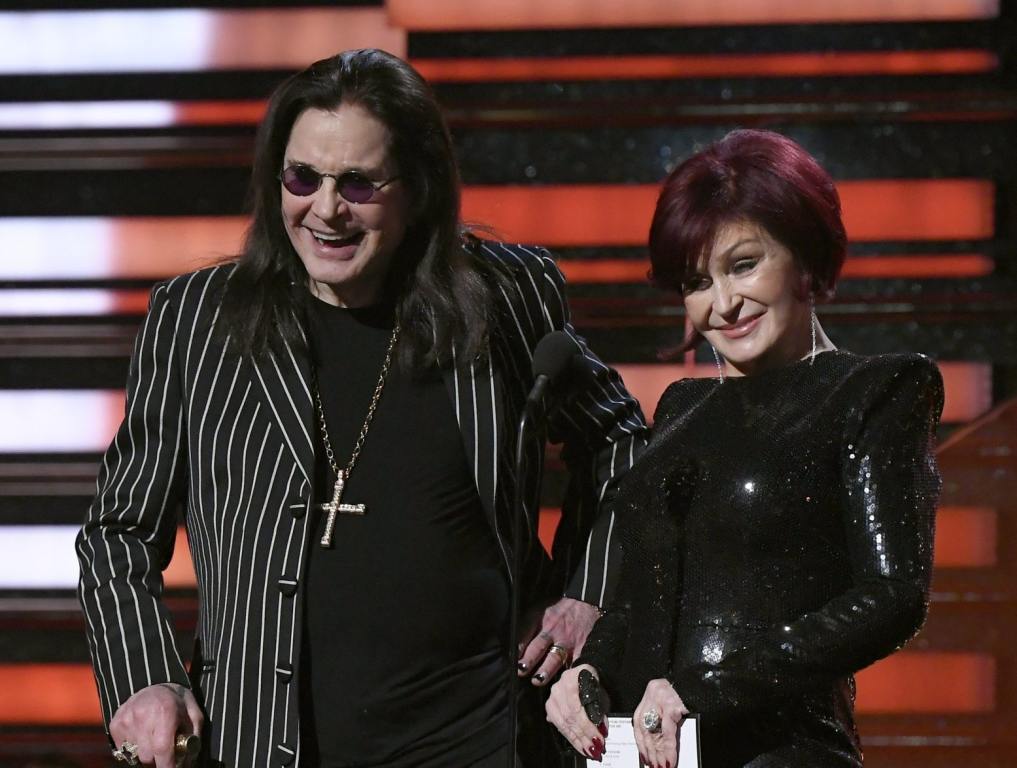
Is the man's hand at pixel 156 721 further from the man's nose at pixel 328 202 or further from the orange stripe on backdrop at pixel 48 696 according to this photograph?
the orange stripe on backdrop at pixel 48 696

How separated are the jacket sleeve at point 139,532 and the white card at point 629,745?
1.95 feet

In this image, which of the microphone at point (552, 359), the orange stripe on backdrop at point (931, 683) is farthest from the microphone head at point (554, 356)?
the orange stripe on backdrop at point (931, 683)

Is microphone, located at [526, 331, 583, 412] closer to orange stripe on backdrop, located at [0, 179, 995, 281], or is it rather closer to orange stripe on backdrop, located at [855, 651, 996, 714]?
orange stripe on backdrop, located at [0, 179, 995, 281]

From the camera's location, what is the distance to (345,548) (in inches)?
74.9

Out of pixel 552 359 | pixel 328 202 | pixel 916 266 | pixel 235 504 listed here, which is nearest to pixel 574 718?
pixel 552 359

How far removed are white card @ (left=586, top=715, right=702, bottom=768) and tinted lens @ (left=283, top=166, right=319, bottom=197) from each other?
83cm

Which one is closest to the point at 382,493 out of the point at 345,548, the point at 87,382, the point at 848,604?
the point at 345,548

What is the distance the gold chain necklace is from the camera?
190 centimetres

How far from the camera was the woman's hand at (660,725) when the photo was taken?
5.38 ft

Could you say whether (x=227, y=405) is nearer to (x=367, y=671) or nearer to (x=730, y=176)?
(x=367, y=671)

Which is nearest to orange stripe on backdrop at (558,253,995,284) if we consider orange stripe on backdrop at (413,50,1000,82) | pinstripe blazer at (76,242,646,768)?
orange stripe on backdrop at (413,50,1000,82)

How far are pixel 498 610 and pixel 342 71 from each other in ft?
2.64

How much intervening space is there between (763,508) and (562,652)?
451 millimetres

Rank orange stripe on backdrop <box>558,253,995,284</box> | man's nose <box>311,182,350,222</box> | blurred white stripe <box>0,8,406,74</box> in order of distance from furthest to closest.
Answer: blurred white stripe <box>0,8,406,74</box> < orange stripe on backdrop <box>558,253,995,284</box> < man's nose <box>311,182,350,222</box>
